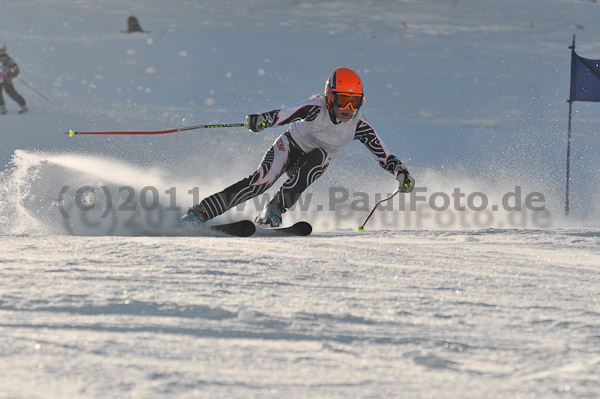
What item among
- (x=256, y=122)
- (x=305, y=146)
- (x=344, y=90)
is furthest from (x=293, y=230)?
(x=344, y=90)

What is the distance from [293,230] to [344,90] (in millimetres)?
1093

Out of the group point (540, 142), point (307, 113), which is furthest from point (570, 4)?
point (307, 113)

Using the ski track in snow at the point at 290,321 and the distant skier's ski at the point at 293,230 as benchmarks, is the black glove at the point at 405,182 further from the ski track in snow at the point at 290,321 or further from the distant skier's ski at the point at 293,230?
the ski track in snow at the point at 290,321

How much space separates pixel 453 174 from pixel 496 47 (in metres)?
11.1

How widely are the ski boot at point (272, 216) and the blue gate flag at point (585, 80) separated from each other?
3.26 metres

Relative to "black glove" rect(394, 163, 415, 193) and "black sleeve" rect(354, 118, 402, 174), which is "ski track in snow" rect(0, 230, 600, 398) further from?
"black sleeve" rect(354, 118, 402, 174)

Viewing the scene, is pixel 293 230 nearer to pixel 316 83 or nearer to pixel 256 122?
pixel 256 122

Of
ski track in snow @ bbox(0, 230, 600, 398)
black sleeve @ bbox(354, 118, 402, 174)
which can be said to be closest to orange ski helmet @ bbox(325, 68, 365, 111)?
black sleeve @ bbox(354, 118, 402, 174)

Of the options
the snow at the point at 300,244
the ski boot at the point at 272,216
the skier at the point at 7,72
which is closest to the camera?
the snow at the point at 300,244

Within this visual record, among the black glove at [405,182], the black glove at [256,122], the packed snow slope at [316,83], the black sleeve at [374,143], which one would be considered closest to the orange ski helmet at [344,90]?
the black sleeve at [374,143]

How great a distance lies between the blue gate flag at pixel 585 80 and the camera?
24.3ft

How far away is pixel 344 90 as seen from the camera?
5.60 meters

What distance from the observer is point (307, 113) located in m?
5.86

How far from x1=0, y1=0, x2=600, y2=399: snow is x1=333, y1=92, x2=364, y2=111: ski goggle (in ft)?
3.07
